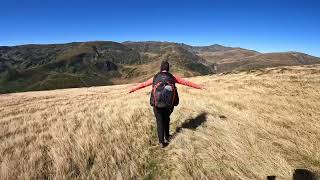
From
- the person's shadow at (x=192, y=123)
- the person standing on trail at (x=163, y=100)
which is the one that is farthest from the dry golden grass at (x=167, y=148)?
the person standing on trail at (x=163, y=100)

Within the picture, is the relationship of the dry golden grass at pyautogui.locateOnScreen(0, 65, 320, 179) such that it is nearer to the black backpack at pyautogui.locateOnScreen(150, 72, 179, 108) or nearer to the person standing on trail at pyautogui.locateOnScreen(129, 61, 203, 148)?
the person standing on trail at pyautogui.locateOnScreen(129, 61, 203, 148)

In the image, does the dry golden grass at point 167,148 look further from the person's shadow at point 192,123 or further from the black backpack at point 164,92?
the black backpack at point 164,92

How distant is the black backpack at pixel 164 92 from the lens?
29.2 ft

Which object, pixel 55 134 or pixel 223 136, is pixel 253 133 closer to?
pixel 223 136

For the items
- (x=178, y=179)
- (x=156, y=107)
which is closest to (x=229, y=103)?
(x=156, y=107)

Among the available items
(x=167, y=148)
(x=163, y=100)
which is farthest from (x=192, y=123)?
(x=167, y=148)

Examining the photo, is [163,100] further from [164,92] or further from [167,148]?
[167,148]

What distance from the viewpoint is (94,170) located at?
22.5 ft

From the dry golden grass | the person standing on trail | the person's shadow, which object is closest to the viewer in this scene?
the dry golden grass

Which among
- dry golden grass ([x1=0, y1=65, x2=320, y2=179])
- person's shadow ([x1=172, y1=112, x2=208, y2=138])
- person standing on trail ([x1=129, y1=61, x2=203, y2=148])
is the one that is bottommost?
dry golden grass ([x1=0, y1=65, x2=320, y2=179])

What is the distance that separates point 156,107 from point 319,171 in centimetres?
409

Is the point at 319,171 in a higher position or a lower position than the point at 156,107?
lower

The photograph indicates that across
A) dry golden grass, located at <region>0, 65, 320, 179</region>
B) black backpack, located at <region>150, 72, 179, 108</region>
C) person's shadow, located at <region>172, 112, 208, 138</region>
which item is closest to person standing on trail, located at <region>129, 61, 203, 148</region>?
black backpack, located at <region>150, 72, 179, 108</region>

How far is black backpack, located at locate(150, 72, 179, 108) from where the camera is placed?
8891 mm
